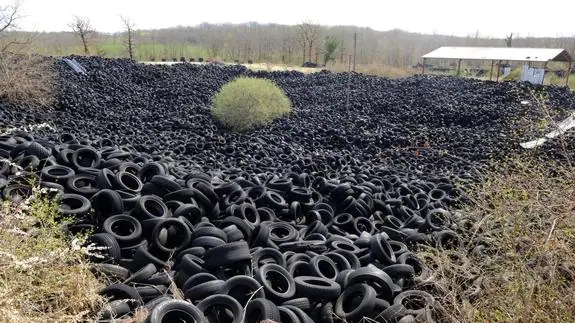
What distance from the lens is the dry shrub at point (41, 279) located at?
10.4ft

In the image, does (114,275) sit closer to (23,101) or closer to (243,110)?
(243,110)

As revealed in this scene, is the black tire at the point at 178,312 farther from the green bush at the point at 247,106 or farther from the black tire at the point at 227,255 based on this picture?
the green bush at the point at 247,106

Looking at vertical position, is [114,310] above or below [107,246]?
below

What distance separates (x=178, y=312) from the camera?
137 inches

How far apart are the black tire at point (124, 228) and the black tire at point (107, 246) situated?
11cm

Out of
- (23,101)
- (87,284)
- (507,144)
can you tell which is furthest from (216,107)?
(87,284)

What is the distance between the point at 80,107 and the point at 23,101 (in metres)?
1.71

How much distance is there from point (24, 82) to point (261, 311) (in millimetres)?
13990

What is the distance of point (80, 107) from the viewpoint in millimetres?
14617

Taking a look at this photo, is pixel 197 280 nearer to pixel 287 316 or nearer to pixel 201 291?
pixel 201 291

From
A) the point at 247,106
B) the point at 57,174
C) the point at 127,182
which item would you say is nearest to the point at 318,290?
the point at 127,182

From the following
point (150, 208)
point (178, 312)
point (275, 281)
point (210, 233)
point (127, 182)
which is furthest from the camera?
point (127, 182)

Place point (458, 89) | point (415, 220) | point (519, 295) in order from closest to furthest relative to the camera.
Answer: point (519, 295)
point (415, 220)
point (458, 89)

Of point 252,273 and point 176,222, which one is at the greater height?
point 176,222
